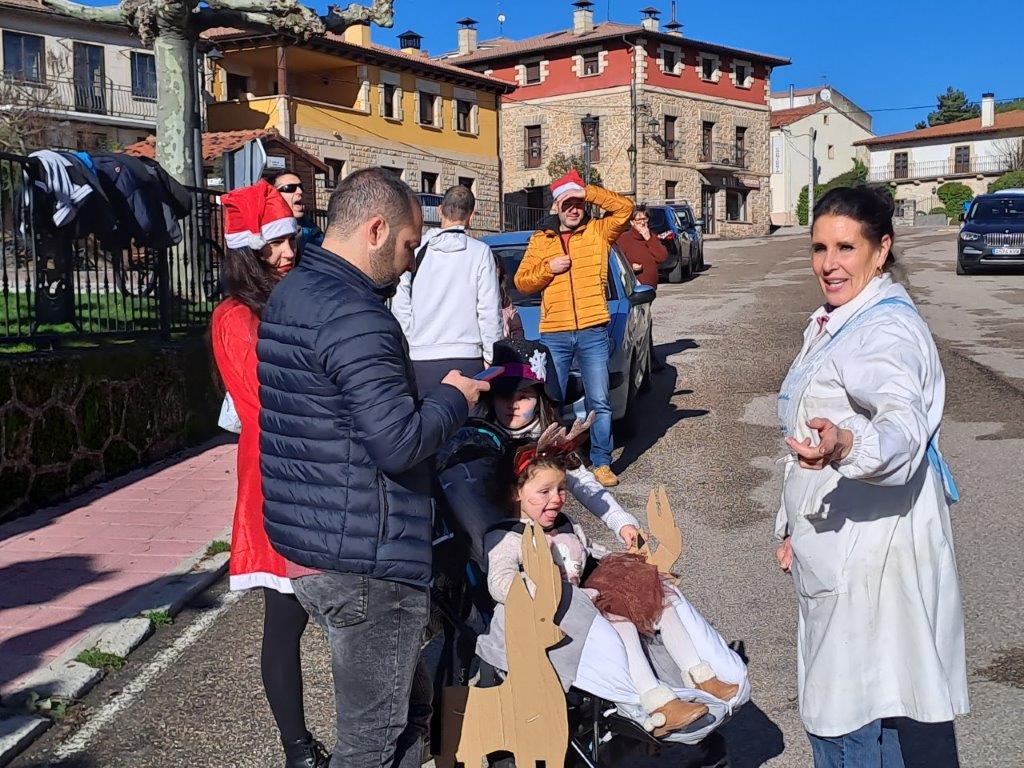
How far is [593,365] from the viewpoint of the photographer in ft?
26.5

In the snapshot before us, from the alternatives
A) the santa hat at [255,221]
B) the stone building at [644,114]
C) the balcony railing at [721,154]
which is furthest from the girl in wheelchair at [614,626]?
the balcony railing at [721,154]

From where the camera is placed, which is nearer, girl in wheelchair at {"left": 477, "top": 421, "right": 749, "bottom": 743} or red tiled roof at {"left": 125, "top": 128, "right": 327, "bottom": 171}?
girl in wheelchair at {"left": 477, "top": 421, "right": 749, "bottom": 743}

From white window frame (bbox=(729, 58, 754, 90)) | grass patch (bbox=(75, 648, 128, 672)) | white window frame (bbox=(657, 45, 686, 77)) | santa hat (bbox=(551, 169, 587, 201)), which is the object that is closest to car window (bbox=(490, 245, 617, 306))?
santa hat (bbox=(551, 169, 587, 201))

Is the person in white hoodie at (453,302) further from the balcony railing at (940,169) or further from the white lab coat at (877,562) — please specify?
the balcony railing at (940,169)

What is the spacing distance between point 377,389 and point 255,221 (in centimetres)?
147

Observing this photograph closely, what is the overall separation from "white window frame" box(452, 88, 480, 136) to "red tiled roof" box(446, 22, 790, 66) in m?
10.1

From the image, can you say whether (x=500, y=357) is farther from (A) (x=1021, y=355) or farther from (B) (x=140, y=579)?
(A) (x=1021, y=355)

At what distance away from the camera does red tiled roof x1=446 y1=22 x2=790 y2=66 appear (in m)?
54.5

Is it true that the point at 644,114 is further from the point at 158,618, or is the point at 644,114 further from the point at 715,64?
the point at 158,618

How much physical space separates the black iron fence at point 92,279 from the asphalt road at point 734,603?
3.33 meters

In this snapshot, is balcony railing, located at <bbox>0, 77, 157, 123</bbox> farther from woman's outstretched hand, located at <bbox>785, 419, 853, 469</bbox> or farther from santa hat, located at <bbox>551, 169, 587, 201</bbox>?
woman's outstretched hand, located at <bbox>785, 419, 853, 469</bbox>

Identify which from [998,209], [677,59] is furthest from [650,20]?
[998,209]

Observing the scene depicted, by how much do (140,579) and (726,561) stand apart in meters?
3.30

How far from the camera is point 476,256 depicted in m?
6.85
